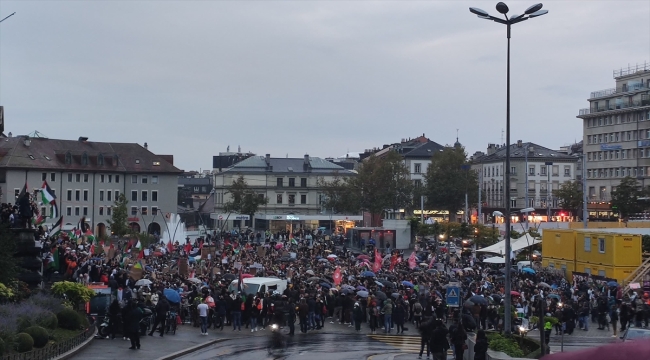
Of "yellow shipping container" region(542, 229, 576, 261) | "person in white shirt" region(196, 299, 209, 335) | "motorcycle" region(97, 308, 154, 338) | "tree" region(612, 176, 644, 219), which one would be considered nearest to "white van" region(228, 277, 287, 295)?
"person in white shirt" region(196, 299, 209, 335)

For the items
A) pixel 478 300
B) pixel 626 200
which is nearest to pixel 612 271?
pixel 478 300

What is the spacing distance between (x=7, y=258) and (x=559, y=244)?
1196 inches

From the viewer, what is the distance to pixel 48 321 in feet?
73.9

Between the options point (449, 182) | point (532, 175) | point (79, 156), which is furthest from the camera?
point (532, 175)

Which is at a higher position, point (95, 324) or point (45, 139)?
point (45, 139)

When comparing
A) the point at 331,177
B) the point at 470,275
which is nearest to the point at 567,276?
the point at 470,275

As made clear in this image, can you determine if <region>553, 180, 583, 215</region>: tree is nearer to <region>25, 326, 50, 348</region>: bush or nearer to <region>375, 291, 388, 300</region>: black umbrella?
<region>375, 291, 388, 300</region>: black umbrella

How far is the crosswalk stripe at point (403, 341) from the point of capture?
86.6 feet

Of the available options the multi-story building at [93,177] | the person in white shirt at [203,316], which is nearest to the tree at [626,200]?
the multi-story building at [93,177]

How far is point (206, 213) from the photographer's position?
13388 cm

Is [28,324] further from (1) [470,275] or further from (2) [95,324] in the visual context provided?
(1) [470,275]

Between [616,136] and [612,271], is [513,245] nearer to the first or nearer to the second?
[612,271]

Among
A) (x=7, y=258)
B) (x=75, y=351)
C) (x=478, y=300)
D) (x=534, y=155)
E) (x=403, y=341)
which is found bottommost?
(x=403, y=341)

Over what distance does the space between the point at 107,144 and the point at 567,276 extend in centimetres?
7149
